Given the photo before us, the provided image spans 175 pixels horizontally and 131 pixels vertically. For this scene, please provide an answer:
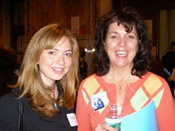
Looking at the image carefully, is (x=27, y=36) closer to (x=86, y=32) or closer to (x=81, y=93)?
(x=86, y=32)

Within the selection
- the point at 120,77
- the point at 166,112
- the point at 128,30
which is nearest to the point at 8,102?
the point at 120,77

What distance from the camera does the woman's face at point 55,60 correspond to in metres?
1.80

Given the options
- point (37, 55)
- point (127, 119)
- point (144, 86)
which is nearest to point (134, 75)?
point (144, 86)

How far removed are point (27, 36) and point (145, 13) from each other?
16.8ft

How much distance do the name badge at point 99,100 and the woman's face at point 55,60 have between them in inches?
16.3

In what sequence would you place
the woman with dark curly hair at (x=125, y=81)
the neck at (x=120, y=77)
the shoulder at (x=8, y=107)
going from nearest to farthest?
the shoulder at (x=8, y=107), the woman with dark curly hair at (x=125, y=81), the neck at (x=120, y=77)

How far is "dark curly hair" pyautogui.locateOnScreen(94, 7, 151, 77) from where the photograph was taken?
204 centimetres

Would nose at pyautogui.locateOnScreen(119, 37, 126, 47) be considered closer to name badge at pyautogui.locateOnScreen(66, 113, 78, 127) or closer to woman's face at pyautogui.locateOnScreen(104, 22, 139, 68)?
woman's face at pyautogui.locateOnScreen(104, 22, 139, 68)

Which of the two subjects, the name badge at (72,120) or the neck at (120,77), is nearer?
the name badge at (72,120)

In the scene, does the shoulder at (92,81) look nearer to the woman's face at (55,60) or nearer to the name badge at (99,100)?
the name badge at (99,100)

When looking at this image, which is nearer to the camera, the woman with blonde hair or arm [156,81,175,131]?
the woman with blonde hair

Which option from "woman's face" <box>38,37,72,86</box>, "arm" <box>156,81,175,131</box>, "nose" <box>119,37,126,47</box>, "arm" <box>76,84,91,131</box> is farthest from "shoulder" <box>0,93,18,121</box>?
"arm" <box>156,81,175,131</box>

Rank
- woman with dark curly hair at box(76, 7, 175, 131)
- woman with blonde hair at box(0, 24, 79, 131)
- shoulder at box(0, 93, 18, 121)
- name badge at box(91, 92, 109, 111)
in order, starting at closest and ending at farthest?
shoulder at box(0, 93, 18, 121), woman with blonde hair at box(0, 24, 79, 131), woman with dark curly hair at box(76, 7, 175, 131), name badge at box(91, 92, 109, 111)

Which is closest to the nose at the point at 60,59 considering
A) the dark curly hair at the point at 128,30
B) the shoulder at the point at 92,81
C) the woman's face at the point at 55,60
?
the woman's face at the point at 55,60
